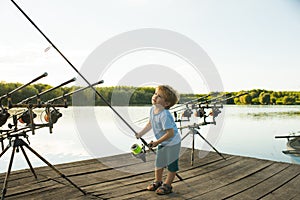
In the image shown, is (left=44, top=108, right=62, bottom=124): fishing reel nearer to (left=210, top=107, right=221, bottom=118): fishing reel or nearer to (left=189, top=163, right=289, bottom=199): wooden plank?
(left=189, top=163, right=289, bottom=199): wooden plank

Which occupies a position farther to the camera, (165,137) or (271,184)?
(271,184)

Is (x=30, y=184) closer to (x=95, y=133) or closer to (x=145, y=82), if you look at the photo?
(x=145, y=82)

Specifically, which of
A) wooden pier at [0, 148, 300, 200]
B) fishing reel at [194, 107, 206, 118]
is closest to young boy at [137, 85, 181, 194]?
wooden pier at [0, 148, 300, 200]

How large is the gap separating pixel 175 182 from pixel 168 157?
0.46 meters

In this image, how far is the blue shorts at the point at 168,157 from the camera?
302cm

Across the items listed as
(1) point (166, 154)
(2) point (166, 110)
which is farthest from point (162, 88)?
(1) point (166, 154)

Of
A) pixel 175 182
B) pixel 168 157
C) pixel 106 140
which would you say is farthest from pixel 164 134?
pixel 106 140

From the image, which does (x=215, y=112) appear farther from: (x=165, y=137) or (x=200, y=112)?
(x=165, y=137)

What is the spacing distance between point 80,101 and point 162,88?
1389mm

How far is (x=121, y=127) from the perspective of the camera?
200 inches

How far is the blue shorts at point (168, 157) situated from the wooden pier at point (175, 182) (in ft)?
0.91

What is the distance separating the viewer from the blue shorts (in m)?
3.02

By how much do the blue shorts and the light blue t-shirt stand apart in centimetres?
6

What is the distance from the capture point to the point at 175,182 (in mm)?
3324
